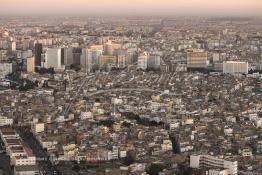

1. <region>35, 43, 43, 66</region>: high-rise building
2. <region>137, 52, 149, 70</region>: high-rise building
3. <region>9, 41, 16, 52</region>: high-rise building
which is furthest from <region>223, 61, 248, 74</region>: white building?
<region>9, 41, 16, 52</region>: high-rise building

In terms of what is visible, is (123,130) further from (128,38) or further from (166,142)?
(128,38)

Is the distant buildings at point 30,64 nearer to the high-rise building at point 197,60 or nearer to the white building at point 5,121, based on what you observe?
the high-rise building at point 197,60

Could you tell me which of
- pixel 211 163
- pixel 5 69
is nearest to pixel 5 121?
pixel 211 163

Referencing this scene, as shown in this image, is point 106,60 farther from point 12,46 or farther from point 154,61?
point 12,46

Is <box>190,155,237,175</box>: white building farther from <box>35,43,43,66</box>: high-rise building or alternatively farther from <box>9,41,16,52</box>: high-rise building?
<box>9,41,16,52</box>: high-rise building

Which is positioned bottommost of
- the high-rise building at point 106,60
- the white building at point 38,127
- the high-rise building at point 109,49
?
the white building at point 38,127

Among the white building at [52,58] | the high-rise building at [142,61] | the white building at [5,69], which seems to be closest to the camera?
the white building at [5,69]

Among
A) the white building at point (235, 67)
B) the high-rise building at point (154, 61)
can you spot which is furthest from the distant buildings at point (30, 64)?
the white building at point (235, 67)
